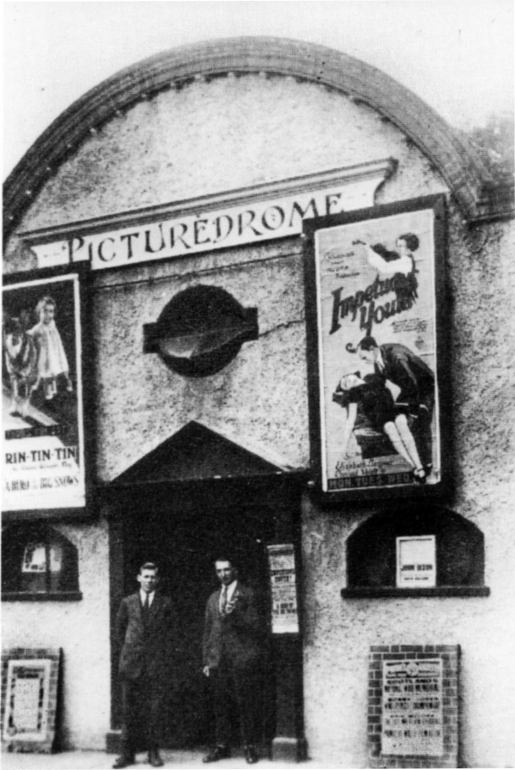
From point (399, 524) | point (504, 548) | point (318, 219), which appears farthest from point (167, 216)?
point (504, 548)

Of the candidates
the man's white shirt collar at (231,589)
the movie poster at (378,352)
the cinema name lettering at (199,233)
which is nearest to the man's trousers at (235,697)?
the man's white shirt collar at (231,589)

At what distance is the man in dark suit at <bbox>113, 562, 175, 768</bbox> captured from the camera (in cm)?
1048

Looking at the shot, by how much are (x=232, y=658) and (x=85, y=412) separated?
303cm

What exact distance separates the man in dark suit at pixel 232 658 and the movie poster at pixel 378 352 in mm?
1410

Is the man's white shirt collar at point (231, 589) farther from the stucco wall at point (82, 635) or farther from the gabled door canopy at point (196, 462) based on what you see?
the stucco wall at point (82, 635)

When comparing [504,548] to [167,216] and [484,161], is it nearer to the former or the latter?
[484,161]

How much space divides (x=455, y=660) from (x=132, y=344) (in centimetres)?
453

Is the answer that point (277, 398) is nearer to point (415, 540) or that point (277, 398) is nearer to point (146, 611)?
point (415, 540)

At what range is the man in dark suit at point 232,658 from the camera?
33.1ft

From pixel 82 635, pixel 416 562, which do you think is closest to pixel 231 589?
pixel 416 562

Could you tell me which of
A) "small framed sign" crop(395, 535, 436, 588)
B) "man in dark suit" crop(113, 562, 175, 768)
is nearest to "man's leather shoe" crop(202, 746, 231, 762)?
"man in dark suit" crop(113, 562, 175, 768)

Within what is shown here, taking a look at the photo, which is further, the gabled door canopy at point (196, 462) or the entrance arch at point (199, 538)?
the gabled door canopy at point (196, 462)

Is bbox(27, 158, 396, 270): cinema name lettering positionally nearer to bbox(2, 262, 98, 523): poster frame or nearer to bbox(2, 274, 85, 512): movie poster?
bbox(2, 262, 98, 523): poster frame

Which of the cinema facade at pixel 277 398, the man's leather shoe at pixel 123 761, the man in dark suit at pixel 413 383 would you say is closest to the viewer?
the cinema facade at pixel 277 398
